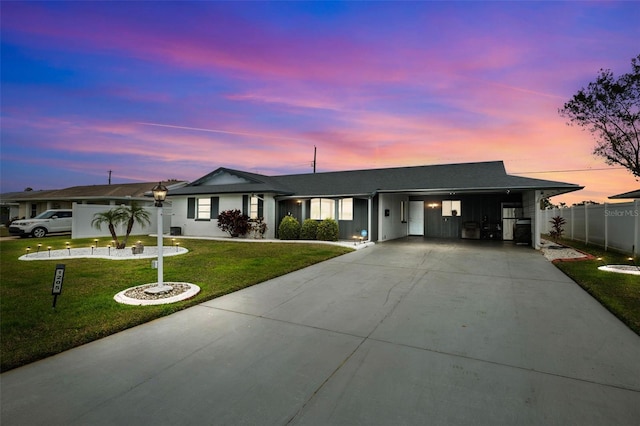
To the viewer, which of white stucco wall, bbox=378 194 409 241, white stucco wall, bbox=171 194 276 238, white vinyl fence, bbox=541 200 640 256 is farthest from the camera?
white stucco wall, bbox=171 194 276 238

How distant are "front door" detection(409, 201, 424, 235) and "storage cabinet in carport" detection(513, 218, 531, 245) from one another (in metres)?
4.86

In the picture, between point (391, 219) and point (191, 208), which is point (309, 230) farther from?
point (191, 208)

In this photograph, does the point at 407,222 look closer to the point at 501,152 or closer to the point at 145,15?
the point at 501,152

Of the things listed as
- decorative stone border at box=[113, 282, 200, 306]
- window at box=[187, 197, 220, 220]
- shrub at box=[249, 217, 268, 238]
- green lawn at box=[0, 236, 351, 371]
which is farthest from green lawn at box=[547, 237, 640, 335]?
window at box=[187, 197, 220, 220]

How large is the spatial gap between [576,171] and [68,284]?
2811 centimetres

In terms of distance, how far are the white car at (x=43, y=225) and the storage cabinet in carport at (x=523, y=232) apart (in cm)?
2422

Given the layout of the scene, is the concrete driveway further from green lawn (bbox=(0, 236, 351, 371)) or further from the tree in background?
the tree in background

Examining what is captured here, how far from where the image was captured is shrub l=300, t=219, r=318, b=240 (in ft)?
46.4

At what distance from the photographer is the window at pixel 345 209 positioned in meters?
14.2

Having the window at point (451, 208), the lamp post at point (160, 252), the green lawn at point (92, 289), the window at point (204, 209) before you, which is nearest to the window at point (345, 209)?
the green lawn at point (92, 289)

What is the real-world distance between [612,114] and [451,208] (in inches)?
318

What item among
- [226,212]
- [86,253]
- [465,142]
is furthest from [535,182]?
[86,253]

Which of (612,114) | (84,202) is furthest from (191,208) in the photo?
(612,114)

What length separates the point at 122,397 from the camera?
2305 mm
